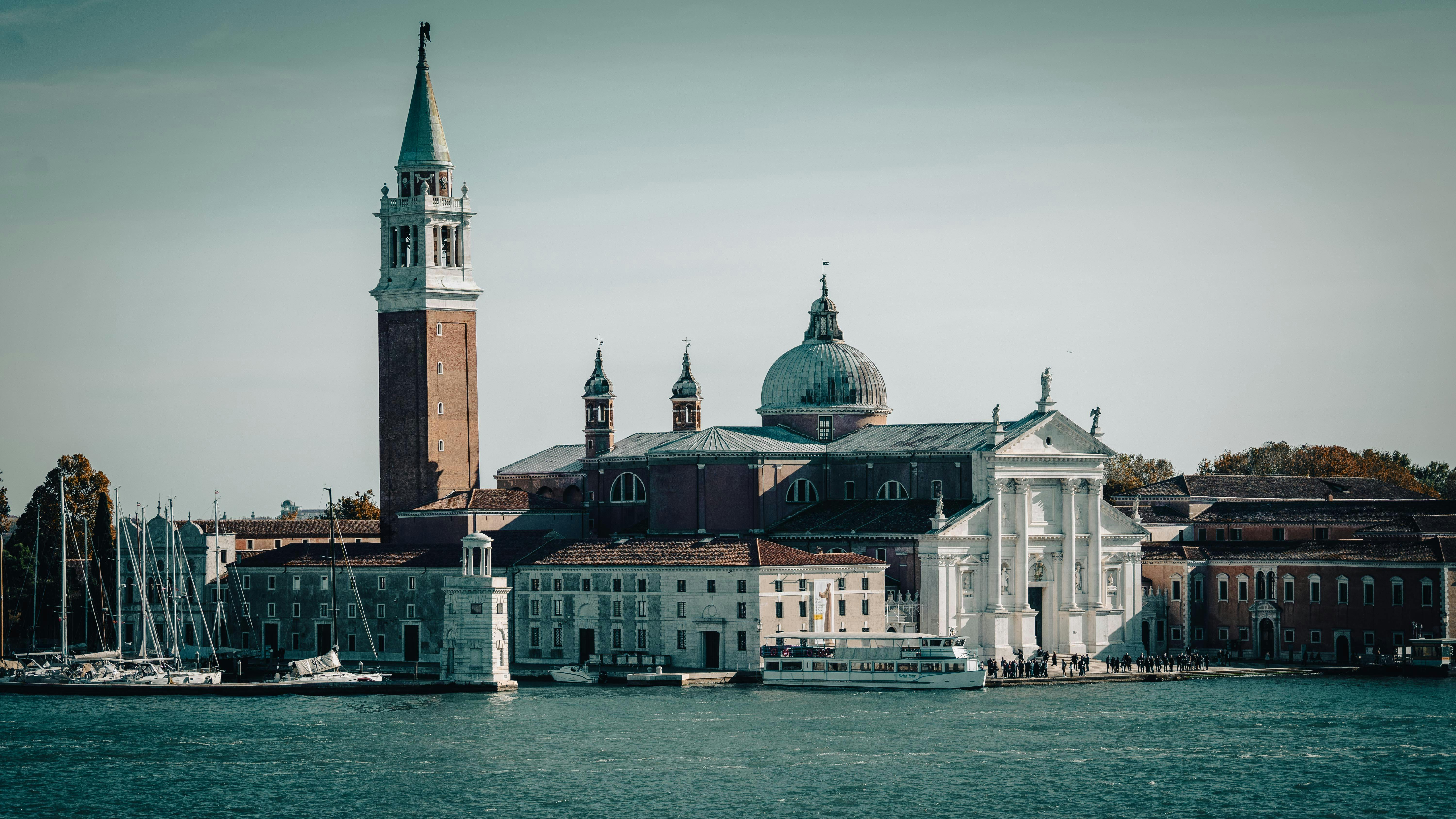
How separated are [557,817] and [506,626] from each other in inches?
1012

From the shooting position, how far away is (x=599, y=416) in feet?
338

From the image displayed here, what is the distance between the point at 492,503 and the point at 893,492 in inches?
697

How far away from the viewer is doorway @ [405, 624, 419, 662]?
90.2 m

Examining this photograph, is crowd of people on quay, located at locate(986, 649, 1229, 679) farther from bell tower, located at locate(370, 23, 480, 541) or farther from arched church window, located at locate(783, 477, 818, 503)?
bell tower, located at locate(370, 23, 480, 541)

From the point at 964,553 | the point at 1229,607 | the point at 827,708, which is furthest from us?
the point at 1229,607

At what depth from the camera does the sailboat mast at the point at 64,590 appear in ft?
283

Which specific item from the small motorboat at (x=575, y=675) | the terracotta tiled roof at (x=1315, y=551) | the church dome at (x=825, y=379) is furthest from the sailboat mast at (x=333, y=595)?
the terracotta tiled roof at (x=1315, y=551)

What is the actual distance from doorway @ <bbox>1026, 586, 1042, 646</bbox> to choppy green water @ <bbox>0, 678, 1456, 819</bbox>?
8961mm

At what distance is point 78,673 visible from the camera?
8544 cm

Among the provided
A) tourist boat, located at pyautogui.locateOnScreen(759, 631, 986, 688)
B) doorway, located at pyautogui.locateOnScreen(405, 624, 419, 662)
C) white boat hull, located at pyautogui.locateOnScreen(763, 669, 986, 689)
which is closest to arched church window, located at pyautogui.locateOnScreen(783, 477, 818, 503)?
tourist boat, located at pyautogui.locateOnScreen(759, 631, 986, 688)

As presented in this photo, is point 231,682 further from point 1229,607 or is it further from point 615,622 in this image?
point 1229,607

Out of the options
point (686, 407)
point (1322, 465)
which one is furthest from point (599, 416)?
point (1322, 465)

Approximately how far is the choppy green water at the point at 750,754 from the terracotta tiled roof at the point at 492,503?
16.7m

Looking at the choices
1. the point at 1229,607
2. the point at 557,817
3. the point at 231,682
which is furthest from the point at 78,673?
the point at 1229,607
